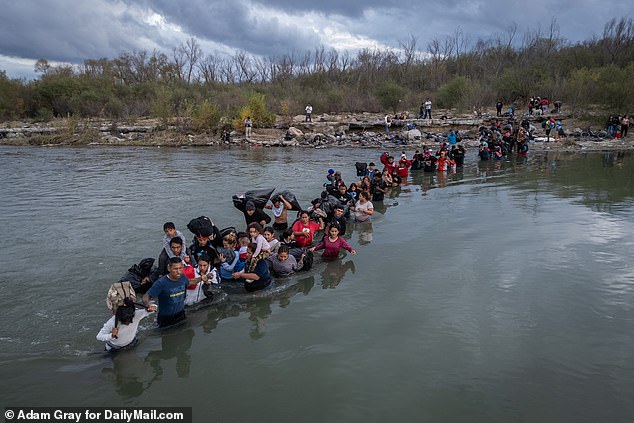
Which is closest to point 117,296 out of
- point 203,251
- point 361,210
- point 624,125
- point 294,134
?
point 203,251

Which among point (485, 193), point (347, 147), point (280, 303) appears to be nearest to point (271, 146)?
point (347, 147)

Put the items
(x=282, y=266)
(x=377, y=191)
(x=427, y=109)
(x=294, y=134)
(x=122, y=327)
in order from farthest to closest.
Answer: (x=427, y=109)
(x=294, y=134)
(x=377, y=191)
(x=282, y=266)
(x=122, y=327)

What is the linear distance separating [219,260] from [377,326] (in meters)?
2.87

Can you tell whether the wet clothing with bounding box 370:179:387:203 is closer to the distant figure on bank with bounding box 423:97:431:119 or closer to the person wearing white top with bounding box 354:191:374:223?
the person wearing white top with bounding box 354:191:374:223

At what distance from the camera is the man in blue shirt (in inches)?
224

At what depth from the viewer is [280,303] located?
7133mm

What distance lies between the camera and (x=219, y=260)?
25.2 ft

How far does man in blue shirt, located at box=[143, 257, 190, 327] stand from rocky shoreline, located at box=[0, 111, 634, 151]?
2639cm

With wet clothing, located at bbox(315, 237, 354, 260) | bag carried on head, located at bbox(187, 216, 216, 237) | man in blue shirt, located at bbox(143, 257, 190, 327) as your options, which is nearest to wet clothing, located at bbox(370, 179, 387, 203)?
wet clothing, located at bbox(315, 237, 354, 260)

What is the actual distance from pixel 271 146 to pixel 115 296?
28784 mm

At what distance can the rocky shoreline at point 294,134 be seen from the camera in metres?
32.9

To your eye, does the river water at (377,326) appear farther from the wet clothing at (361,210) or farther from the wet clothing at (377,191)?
the wet clothing at (377,191)

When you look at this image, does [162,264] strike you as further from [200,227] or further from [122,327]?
[122,327]

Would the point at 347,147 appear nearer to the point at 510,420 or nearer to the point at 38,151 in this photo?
the point at 38,151
